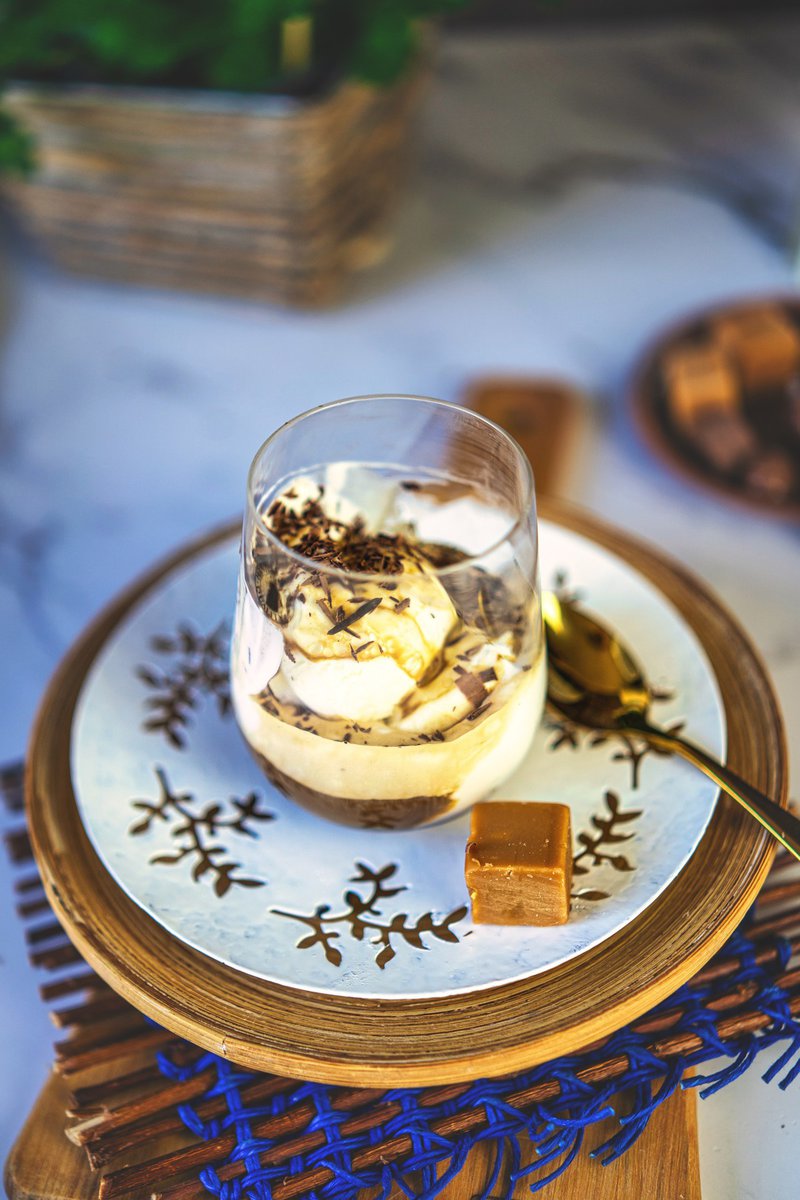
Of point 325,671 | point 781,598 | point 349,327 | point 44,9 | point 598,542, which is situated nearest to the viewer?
point 325,671

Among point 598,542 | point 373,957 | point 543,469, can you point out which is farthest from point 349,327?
point 373,957

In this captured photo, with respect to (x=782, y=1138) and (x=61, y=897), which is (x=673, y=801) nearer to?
(x=782, y=1138)

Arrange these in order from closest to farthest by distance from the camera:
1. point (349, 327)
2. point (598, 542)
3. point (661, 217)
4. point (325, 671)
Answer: point (325, 671) < point (598, 542) < point (349, 327) < point (661, 217)

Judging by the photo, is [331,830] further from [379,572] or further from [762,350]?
[762,350]

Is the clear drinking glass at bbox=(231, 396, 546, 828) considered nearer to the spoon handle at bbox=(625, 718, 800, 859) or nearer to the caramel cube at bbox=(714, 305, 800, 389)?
the spoon handle at bbox=(625, 718, 800, 859)

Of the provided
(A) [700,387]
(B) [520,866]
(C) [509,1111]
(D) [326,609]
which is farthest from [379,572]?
(A) [700,387]

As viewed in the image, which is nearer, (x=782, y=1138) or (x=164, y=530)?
(x=782, y=1138)

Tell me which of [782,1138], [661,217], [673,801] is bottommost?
[782,1138]
